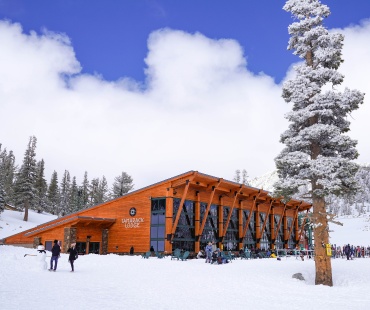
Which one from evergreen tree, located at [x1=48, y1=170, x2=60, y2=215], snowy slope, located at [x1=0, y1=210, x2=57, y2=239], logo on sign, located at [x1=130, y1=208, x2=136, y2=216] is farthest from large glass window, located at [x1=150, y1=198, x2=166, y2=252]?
evergreen tree, located at [x1=48, y1=170, x2=60, y2=215]

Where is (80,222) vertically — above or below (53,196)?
below

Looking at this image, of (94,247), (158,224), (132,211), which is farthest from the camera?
(94,247)

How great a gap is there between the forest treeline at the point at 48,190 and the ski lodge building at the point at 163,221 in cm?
2399

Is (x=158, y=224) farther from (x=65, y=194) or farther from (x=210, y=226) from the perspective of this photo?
(x=65, y=194)

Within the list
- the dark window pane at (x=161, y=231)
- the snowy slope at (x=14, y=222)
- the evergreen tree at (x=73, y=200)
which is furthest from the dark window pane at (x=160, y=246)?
the evergreen tree at (x=73, y=200)

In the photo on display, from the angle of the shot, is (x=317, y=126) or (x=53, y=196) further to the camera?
(x=53, y=196)

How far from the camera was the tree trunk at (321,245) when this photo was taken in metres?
17.5

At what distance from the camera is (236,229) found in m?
39.3

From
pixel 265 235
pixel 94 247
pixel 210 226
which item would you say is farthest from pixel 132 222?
pixel 265 235

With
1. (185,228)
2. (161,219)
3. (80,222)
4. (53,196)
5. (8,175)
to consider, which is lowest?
(185,228)

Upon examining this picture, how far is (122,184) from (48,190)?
27.2 m

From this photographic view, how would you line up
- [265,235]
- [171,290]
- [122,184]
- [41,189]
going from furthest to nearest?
1. [41,189]
2. [122,184]
3. [265,235]
4. [171,290]

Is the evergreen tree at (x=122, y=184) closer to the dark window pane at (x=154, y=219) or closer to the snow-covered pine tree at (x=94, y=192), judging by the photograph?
the snow-covered pine tree at (x=94, y=192)

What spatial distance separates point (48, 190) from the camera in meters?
83.6
